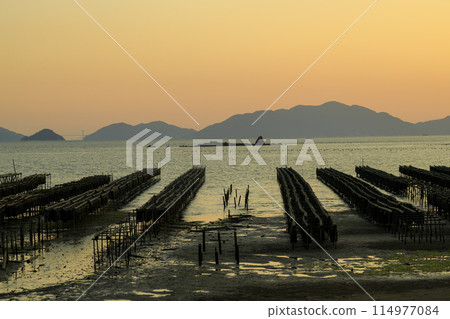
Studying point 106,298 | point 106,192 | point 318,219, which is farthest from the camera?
point 106,192

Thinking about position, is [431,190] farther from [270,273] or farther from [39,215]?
[39,215]

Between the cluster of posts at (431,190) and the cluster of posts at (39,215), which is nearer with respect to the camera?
the cluster of posts at (39,215)

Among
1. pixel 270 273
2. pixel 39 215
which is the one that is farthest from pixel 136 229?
pixel 270 273

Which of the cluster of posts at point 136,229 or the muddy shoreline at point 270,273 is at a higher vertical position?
the cluster of posts at point 136,229

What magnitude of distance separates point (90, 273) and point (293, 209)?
21.4 metres

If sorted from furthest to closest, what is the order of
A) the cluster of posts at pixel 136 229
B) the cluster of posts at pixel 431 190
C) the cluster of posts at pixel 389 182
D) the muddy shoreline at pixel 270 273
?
the cluster of posts at pixel 389 182
the cluster of posts at pixel 431 190
the cluster of posts at pixel 136 229
the muddy shoreline at pixel 270 273

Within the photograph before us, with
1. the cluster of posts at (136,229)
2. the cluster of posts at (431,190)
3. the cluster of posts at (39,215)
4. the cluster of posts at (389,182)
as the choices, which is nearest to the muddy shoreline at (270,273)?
the cluster of posts at (136,229)

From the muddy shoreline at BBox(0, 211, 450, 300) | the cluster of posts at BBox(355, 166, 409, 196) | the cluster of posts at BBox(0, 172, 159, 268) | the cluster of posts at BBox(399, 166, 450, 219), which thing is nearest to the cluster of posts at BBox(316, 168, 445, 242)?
the muddy shoreline at BBox(0, 211, 450, 300)

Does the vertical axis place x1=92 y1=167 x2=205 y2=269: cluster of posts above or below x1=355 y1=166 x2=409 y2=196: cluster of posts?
below

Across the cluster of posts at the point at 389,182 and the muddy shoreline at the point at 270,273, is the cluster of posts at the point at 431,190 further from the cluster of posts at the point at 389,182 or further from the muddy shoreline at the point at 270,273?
the muddy shoreline at the point at 270,273

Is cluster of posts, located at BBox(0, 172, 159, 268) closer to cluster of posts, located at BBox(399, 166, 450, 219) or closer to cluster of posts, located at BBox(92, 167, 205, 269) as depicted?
cluster of posts, located at BBox(92, 167, 205, 269)
